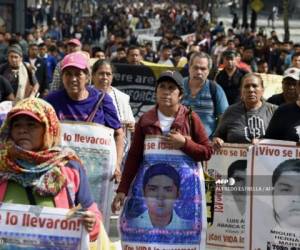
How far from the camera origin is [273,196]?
7.48 meters

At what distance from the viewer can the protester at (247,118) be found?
336 inches

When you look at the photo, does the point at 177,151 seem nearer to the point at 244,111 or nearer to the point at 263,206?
the point at 263,206

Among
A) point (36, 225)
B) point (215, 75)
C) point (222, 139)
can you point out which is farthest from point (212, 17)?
point (36, 225)

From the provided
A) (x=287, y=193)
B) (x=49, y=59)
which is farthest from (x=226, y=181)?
(x=49, y=59)

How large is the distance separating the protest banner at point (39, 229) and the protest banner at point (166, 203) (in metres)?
1.87

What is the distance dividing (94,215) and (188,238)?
1980 mm

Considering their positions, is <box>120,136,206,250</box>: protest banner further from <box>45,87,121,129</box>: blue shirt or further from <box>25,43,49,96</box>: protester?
<box>25,43,49,96</box>: protester

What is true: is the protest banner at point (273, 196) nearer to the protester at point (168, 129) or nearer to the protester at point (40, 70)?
the protester at point (168, 129)

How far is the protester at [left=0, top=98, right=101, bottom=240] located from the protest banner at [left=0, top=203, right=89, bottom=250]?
0.04 metres

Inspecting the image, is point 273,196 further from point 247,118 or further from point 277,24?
point 277,24

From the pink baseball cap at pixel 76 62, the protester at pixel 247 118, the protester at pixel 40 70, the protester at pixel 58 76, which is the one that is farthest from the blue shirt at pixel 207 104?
the protester at pixel 40 70

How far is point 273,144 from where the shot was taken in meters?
7.38

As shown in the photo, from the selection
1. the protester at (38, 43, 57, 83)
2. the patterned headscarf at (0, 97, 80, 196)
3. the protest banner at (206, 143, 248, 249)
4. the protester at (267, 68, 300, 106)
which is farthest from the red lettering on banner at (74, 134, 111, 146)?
the protester at (38, 43, 57, 83)

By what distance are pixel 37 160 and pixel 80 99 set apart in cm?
268
